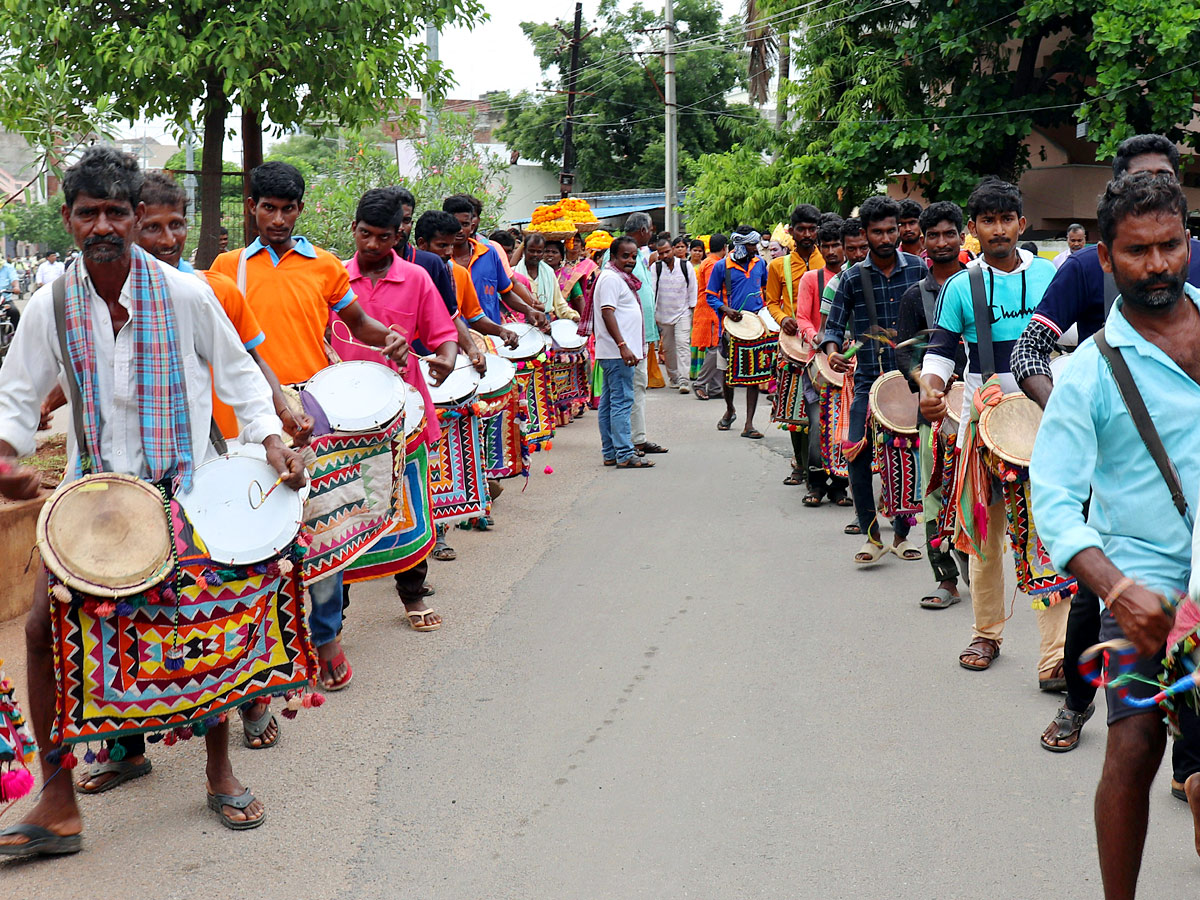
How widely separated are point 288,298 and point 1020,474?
301 cm

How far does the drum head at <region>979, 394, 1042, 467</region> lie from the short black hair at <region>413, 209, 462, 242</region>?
4.28 metres

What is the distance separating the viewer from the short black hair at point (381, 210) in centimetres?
630

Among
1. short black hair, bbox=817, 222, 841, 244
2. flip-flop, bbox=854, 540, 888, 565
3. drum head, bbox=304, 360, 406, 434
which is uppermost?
short black hair, bbox=817, 222, 841, 244

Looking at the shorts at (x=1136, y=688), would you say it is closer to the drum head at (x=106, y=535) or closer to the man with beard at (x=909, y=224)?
the drum head at (x=106, y=535)

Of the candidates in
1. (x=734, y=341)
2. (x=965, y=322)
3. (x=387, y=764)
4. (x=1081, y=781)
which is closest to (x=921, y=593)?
(x=965, y=322)

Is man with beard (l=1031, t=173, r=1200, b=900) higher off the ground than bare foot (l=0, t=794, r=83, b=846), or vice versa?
man with beard (l=1031, t=173, r=1200, b=900)

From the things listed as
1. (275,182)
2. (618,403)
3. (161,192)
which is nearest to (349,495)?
(275,182)

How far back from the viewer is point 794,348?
993 centimetres

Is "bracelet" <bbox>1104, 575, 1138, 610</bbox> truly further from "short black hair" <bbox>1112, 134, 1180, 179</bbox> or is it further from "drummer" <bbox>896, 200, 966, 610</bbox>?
"drummer" <bbox>896, 200, 966, 610</bbox>

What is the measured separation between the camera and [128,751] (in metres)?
4.75

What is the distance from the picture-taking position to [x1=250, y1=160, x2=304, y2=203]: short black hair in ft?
18.2

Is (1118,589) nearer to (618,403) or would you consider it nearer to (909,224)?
(909,224)

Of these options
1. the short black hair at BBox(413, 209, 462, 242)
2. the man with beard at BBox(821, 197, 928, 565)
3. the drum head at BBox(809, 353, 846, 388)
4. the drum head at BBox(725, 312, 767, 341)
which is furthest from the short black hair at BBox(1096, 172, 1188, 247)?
the drum head at BBox(725, 312, 767, 341)

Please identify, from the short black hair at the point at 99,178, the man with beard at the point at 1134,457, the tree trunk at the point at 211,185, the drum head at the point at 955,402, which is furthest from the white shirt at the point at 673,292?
the man with beard at the point at 1134,457
